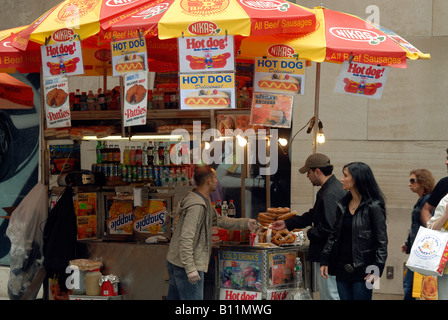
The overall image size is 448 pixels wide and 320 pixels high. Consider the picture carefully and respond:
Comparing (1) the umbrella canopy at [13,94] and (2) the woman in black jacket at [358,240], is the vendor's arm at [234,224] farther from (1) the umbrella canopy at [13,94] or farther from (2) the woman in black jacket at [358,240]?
(1) the umbrella canopy at [13,94]

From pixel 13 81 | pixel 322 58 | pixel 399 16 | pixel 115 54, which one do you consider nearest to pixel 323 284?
pixel 322 58

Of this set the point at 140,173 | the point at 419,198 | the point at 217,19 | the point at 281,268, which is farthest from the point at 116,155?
the point at 419,198

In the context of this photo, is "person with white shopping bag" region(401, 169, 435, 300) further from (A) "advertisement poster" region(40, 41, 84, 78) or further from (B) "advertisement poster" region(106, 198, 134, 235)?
(A) "advertisement poster" region(40, 41, 84, 78)

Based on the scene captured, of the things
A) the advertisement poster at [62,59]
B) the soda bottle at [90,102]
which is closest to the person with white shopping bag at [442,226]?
the advertisement poster at [62,59]

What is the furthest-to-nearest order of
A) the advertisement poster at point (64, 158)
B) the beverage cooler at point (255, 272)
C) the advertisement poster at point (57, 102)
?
1. the advertisement poster at point (64, 158)
2. the advertisement poster at point (57, 102)
3. the beverage cooler at point (255, 272)

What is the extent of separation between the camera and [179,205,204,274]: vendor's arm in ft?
20.6

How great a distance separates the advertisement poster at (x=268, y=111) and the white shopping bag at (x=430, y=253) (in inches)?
80.7

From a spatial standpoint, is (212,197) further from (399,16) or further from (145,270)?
(399,16)

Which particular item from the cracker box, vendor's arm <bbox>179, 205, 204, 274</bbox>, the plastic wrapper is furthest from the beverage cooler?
the plastic wrapper

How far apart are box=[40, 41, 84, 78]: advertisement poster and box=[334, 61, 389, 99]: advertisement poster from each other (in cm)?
274

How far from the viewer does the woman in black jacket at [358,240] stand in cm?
589

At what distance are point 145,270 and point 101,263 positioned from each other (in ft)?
1.77

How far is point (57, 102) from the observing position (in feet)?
24.2

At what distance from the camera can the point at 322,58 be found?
253 inches
